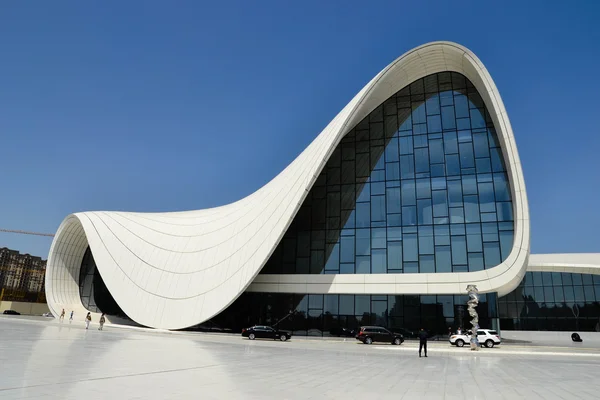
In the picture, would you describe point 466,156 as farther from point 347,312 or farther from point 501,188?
point 347,312

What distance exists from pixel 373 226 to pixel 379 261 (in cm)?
279

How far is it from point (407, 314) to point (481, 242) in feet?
24.4

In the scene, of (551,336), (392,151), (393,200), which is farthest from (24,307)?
(551,336)

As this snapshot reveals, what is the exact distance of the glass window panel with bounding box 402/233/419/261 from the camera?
31.5 meters

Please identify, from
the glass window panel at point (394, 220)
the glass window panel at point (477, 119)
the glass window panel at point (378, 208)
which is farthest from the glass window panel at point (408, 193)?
the glass window panel at point (477, 119)

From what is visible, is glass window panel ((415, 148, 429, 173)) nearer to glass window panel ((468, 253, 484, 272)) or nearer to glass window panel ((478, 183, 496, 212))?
glass window panel ((478, 183, 496, 212))

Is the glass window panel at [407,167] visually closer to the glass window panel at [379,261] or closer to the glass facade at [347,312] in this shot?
the glass window panel at [379,261]

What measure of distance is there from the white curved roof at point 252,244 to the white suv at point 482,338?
296cm

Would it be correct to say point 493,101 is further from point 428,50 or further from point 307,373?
point 307,373

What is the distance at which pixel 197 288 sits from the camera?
104ft

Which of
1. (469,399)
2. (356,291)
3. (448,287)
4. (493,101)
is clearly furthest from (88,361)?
(493,101)

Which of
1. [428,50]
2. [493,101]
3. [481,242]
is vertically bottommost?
[481,242]

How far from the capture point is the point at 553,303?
47.7 metres

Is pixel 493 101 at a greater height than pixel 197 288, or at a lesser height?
greater
